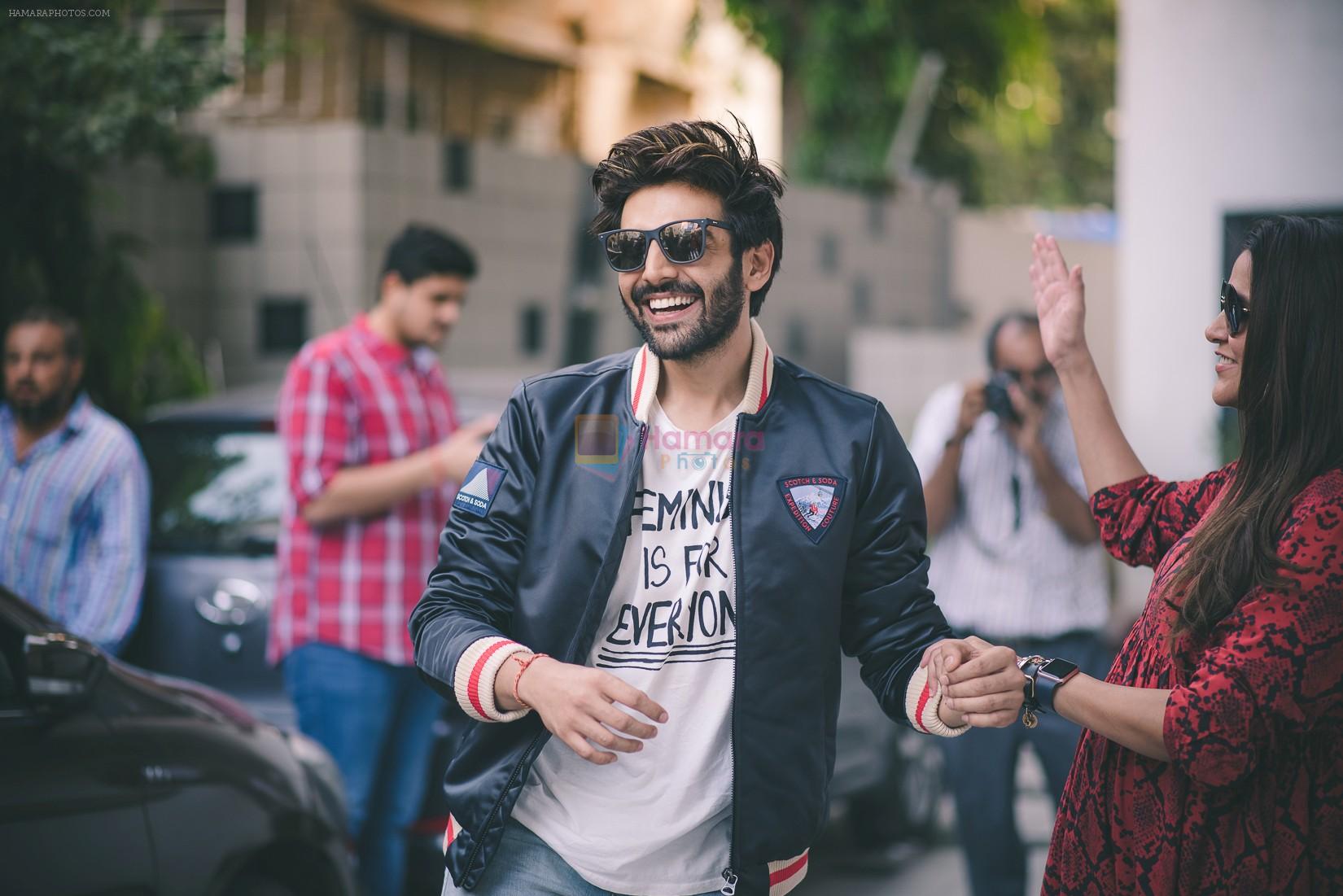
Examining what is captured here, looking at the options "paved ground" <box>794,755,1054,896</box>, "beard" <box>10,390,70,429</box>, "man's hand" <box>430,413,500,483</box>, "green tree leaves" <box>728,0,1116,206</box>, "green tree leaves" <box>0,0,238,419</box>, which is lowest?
"paved ground" <box>794,755,1054,896</box>

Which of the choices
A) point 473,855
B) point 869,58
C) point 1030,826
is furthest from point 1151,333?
point 869,58

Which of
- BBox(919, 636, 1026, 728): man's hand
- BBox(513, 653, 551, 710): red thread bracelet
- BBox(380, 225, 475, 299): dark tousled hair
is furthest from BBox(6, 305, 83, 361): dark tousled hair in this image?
BBox(919, 636, 1026, 728): man's hand

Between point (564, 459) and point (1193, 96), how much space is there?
17.2 feet

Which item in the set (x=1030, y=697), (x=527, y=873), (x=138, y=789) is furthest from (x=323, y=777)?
(x=1030, y=697)

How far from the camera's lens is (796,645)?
2.64 meters

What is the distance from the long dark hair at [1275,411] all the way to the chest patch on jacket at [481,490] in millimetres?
1185

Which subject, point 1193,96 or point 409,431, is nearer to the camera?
point 409,431

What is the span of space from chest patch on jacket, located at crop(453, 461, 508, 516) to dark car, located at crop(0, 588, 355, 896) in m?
1.18

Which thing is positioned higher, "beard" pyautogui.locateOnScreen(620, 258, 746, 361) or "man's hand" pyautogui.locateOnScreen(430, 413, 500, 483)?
"beard" pyautogui.locateOnScreen(620, 258, 746, 361)

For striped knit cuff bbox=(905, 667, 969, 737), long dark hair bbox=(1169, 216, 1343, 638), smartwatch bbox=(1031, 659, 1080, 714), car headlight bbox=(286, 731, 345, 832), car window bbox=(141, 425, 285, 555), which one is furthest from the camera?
car window bbox=(141, 425, 285, 555)

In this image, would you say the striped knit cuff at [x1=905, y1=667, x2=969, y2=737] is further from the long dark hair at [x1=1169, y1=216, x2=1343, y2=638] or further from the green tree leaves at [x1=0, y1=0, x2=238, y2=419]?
the green tree leaves at [x1=0, y1=0, x2=238, y2=419]

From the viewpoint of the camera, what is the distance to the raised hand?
305 centimetres

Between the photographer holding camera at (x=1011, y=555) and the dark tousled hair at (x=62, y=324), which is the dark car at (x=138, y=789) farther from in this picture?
the photographer holding camera at (x=1011, y=555)

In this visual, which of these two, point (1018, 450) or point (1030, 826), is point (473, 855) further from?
point (1030, 826)
